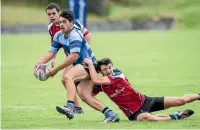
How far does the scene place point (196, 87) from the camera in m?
17.9

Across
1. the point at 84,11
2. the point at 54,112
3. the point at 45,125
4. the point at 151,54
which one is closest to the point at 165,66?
the point at 151,54

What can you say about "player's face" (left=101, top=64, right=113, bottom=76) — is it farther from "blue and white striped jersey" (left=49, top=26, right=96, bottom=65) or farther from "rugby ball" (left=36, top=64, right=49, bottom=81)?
"rugby ball" (left=36, top=64, right=49, bottom=81)

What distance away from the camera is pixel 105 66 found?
39.9 ft

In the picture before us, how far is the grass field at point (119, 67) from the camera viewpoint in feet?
41.5

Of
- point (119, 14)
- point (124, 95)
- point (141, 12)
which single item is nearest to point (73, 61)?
point (124, 95)

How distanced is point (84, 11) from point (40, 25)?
45.0ft

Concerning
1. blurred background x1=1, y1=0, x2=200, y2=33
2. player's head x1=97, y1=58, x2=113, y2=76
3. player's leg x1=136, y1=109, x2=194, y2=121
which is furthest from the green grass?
player's leg x1=136, y1=109, x2=194, y2=121

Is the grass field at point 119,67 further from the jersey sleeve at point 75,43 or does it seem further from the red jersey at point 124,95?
the jersey sleeve at point 75,43

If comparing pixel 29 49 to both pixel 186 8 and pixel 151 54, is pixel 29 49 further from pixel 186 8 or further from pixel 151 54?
pixel 186 8

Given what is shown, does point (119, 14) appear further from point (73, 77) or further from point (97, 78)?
point (97, 78)

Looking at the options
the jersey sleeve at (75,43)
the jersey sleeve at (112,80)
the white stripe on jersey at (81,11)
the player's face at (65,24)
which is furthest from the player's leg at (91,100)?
the white stripe on jersey at (81,11)

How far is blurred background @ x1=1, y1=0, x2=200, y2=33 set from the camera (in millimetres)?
46656

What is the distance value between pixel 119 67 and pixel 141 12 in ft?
94.5

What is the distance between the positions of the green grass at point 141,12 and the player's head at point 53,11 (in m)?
31.6
